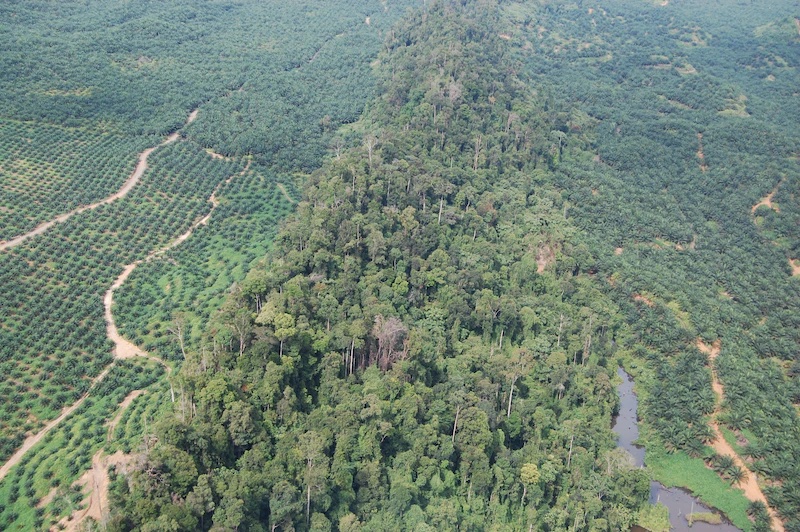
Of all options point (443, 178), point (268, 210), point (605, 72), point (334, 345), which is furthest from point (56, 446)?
point (605, 72)

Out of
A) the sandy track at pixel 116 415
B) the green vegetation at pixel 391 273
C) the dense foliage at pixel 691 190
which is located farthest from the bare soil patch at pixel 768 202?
the sandy track at pixel 116 415

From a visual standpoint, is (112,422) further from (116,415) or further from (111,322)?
(111,322)

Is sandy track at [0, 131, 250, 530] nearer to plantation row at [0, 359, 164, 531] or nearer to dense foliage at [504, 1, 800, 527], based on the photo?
plantation row at [0, 359, 164, 531]

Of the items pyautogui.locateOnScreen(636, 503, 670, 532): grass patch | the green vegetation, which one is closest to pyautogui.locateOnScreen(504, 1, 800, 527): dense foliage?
the green vegetation

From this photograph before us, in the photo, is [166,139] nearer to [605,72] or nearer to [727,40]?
[605,72]

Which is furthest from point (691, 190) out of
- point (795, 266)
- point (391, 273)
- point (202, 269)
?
point (202, 269)

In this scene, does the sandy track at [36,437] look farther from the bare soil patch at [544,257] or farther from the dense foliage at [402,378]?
the bare soil patch at [544,257]
